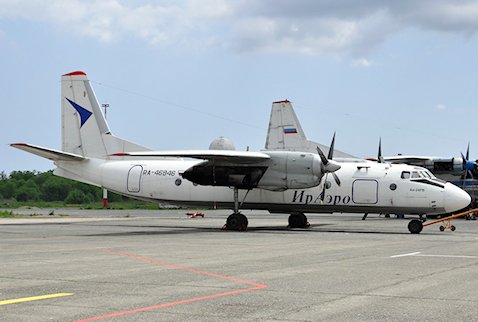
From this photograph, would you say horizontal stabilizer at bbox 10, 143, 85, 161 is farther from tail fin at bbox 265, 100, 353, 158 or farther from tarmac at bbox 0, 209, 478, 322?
tail fin at bbox 265, 100, 353, 158

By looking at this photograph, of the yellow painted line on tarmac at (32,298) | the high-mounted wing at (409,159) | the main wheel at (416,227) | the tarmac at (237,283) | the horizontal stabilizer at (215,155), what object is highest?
the high-mounted wing at (409,159)

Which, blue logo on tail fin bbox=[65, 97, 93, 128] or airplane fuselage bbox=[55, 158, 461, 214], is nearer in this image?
airplane fuselage bbox=[55, 158, 461, 214]

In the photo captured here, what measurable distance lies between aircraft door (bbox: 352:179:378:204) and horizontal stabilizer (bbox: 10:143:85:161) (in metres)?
14.4

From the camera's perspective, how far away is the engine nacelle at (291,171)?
3114cm

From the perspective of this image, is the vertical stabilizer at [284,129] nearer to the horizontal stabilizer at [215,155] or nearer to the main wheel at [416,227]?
the horizontal stabilizer at [215,155]

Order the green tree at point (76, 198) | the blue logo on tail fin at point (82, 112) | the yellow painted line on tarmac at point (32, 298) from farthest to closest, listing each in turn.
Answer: the green tree at point (76, 198), the blue logo on tail fin at point (82, 112), the yellow painted line on tarmac at point (32, 298)

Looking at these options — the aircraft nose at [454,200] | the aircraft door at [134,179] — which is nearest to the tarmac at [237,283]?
the aircraft nose at [454,200]

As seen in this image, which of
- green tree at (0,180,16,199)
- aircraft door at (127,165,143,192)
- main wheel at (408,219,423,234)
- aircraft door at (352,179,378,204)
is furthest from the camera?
green tree at (0,180,16,199)

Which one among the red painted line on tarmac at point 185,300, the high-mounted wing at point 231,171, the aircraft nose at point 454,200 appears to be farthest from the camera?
the high-mounted wing at point 231,171

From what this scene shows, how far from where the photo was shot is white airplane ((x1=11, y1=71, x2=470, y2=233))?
31.1m

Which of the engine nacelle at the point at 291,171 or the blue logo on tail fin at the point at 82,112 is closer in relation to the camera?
the engine nacelle at the point at 291,171

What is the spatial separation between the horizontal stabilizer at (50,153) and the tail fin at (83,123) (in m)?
1.19

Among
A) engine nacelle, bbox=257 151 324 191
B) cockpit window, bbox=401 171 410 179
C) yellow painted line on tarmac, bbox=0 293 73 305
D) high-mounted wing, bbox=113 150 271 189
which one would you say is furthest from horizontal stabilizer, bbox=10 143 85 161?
yellow painted line on tarmac, bbox=0 293 73 305

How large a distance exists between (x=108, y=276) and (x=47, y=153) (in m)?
22.2
